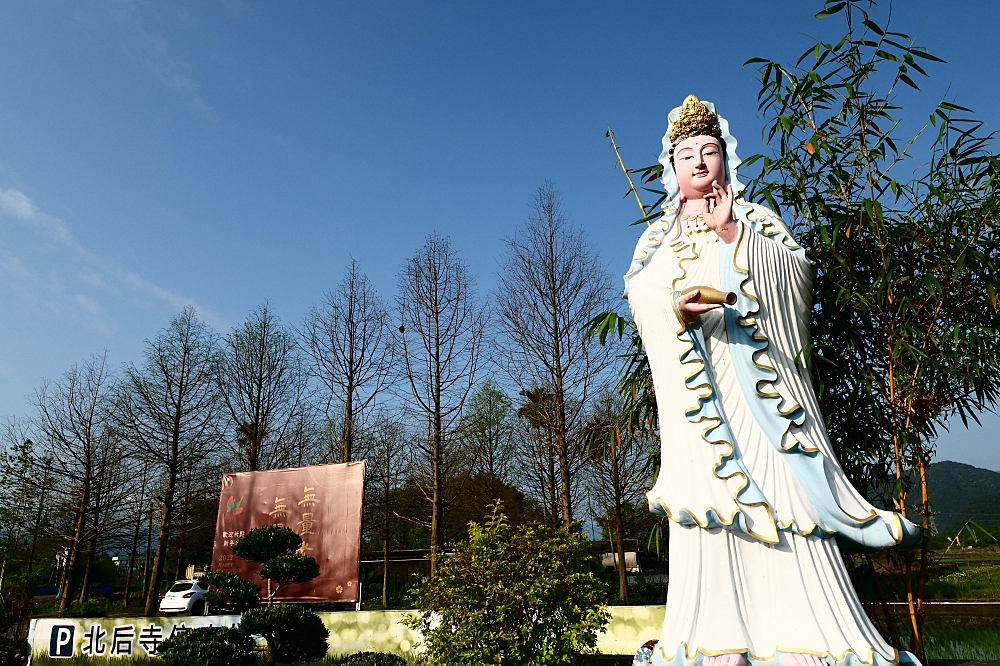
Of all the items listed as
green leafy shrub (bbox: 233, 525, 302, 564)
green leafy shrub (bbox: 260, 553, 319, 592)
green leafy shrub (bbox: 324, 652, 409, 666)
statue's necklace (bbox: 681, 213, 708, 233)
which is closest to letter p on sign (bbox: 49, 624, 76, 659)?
green leafy shrub (bbox: 233, 525, 302, 564)

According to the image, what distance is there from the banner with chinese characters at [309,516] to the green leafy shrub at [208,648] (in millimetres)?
2581

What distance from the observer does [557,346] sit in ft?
35.3

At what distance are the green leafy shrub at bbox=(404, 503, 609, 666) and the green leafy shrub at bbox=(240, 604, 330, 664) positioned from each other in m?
1.63

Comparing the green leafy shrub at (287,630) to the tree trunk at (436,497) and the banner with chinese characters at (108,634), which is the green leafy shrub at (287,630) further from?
the tree trunk at (436,497)

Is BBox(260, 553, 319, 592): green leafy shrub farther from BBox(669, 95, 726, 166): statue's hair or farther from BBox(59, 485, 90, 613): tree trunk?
BBox(59, 485, 90, 613): tree trunk

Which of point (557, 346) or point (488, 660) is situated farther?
point (557, 346)

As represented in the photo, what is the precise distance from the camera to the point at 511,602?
16.0 ft

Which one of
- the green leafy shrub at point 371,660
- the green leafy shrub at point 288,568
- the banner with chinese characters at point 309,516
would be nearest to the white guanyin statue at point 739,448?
the green leafy shrub at point 371,660

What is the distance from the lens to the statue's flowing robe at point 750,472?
10.0 feet

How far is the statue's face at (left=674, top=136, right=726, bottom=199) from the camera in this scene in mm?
4137

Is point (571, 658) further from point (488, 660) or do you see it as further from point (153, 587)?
point (153, 587)

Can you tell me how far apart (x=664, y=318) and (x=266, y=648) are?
6.13 meters

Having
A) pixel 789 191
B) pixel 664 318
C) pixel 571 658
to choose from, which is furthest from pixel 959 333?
pixel 571 658

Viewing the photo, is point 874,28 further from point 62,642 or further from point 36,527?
point 36,527
